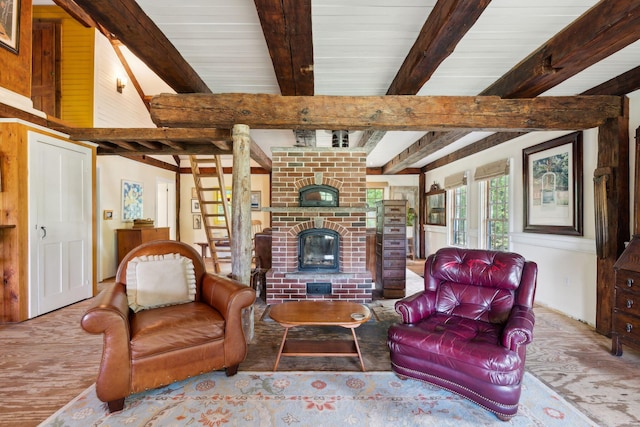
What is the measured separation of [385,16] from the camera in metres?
2.04

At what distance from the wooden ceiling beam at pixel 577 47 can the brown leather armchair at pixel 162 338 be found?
2.95 meters

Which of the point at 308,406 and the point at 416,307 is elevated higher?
the point at 416,307

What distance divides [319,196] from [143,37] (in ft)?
8.46

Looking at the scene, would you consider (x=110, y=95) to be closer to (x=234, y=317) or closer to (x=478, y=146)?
(x=234, y=317)

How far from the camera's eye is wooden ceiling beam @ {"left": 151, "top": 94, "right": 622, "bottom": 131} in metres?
3.02

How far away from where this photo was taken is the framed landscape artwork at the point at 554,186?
357cm

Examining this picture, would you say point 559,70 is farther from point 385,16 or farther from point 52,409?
point 52,409

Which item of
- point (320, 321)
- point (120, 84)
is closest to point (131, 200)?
point (120, 84)

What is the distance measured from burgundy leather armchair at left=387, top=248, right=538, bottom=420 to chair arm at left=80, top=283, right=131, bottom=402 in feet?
5.95

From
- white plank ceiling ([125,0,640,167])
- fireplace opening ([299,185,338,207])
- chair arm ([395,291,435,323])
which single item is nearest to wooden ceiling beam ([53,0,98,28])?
white plank ceiling ([125,0,640,167])

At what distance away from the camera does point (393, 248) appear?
14.8 ft

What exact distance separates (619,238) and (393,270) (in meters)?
2.48

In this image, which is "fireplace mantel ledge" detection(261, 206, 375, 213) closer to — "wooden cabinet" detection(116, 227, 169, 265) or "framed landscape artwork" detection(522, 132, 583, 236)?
"framed landscape artwork" detection(522, 132, 583, 236)

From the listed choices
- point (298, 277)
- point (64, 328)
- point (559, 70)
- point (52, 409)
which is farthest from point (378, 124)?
point (64, 328)
